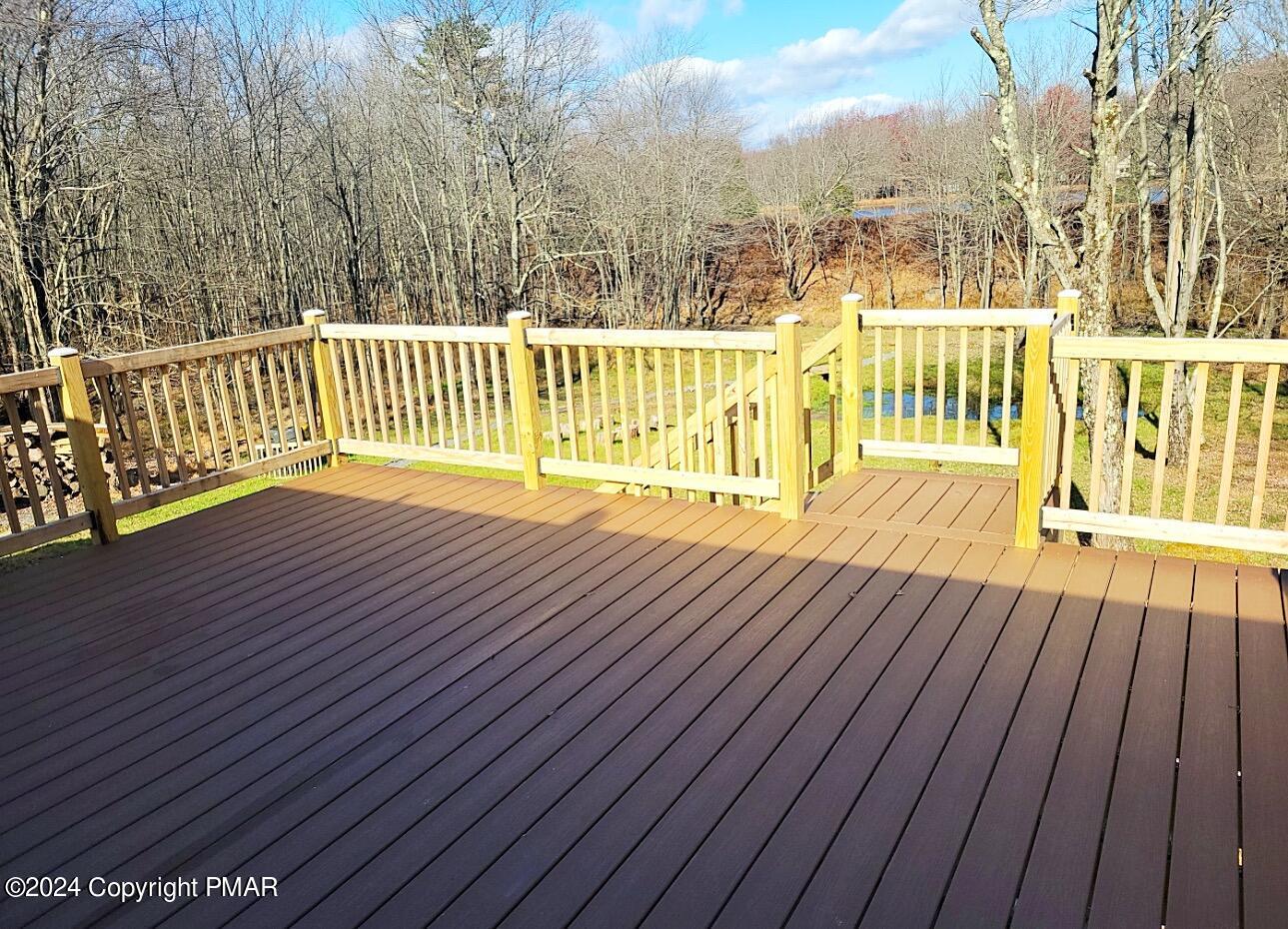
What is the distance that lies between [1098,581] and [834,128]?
26.1 m

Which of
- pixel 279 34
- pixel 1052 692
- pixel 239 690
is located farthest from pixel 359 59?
pixel 1052 692

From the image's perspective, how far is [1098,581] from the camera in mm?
3199

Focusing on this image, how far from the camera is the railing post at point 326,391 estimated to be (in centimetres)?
527

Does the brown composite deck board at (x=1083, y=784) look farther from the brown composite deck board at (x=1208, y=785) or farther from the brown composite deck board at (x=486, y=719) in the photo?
the brown composite deck board at (x=486, y=719)

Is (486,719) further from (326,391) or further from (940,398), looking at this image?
(326,391)

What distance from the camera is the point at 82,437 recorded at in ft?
13.4

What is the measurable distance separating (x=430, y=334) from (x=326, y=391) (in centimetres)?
110

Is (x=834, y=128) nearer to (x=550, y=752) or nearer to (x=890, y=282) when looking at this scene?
(x=890, y=282)

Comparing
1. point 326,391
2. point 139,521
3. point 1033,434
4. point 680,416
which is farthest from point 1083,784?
point 139,521

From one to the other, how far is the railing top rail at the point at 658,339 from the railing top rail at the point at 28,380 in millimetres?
2266

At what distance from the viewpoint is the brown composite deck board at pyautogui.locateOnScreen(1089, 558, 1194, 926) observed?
1.73 m

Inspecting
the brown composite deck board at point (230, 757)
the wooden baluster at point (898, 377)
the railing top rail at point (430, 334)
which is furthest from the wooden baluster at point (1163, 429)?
the railing top rail at point (430, 334)

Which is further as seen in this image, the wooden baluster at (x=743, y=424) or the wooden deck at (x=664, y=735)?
the wooden baluster at (x=743, y=424)

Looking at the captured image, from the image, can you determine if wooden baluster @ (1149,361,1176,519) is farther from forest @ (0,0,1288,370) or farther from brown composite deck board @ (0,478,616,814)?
forest @ (0,0,1288,370)
